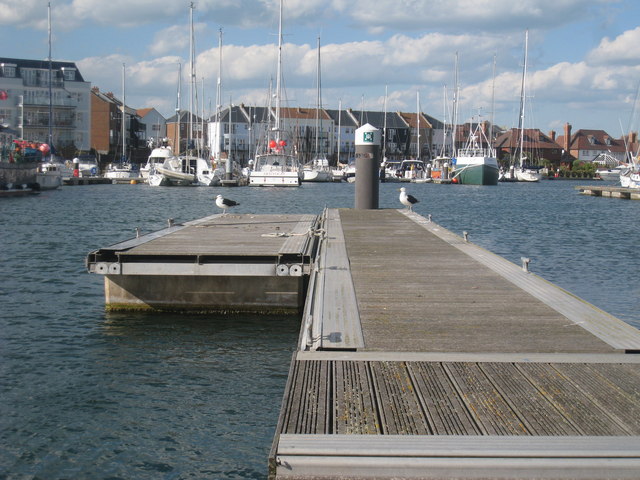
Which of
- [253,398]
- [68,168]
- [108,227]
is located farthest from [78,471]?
[68,168]

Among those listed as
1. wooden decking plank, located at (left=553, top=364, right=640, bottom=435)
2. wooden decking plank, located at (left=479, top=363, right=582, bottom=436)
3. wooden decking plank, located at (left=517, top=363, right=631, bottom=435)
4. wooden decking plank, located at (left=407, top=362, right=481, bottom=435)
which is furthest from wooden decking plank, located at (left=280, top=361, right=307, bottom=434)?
wooden decking plank, located at (left=553, top=364, right=640, bottom=435)

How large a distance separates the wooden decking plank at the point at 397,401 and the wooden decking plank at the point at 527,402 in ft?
2.53

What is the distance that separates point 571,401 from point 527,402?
0.38 metres

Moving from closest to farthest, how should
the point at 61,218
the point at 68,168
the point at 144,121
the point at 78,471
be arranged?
the point at 78,471
the point at 61,218
the point at 68,168
the point at 144,121

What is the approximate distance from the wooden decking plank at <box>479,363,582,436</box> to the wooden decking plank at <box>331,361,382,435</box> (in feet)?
3.68

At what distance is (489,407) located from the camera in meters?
6.22

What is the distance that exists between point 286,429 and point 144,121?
142 metres

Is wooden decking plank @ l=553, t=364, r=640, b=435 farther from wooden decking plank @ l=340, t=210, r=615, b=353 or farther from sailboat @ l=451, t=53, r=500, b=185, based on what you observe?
sailboat @ l=451, t=53, r=500, b=185

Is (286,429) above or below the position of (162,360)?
above

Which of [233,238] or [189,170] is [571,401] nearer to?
[233,238]

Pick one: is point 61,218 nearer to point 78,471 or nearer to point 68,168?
point 78,471

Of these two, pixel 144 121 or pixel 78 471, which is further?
pixel 144 121

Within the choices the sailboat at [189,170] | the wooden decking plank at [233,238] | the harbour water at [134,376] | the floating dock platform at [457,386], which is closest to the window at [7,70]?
the sailboat at [189,170]

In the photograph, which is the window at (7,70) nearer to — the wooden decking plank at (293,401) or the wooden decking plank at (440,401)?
the wooden decking plank at (293,401)
